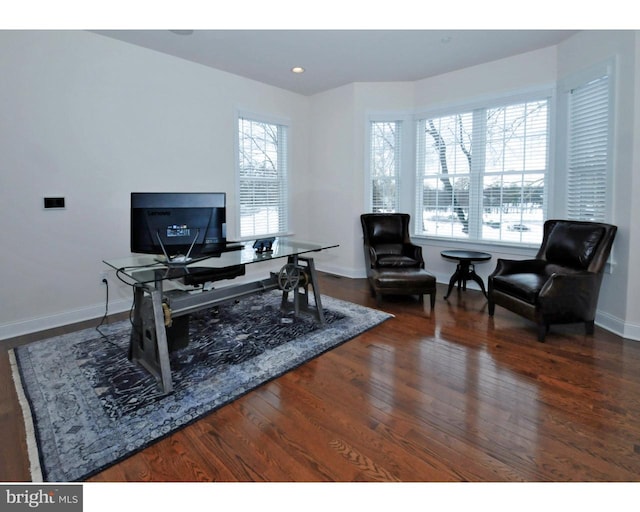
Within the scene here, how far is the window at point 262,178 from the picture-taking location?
507 cm

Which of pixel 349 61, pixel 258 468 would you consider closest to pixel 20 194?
pixel 258 468

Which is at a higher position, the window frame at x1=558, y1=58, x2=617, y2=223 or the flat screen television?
the window frame at x1=558, y1=58, x2=617, y2=223

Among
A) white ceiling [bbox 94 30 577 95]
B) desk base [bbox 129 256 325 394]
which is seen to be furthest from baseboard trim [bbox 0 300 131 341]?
white ceiling [bbox 94 30 577 95]

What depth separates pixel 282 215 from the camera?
18.6ft

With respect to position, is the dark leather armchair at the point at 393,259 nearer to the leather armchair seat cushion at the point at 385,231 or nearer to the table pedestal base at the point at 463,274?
the leather armchair seat cushion at the point at 385,231

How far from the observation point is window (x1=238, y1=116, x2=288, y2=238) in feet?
16.6

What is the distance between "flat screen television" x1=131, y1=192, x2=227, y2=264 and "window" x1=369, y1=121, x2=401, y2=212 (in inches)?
122

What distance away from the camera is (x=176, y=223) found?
2.69 m

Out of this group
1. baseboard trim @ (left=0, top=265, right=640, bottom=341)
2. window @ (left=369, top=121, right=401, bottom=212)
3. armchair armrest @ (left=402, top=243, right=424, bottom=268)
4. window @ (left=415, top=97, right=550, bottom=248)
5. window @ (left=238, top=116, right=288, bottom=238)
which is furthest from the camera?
window @ (left=369, top=121, right=401, bottom=212)

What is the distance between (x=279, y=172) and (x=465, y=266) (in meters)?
2.96

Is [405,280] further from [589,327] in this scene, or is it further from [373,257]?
[589,327]

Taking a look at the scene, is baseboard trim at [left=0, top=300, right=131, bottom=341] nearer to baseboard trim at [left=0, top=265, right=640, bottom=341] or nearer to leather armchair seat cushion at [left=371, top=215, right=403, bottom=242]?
baseboard trim at [left=0, top=265, right=640, bottom=341]

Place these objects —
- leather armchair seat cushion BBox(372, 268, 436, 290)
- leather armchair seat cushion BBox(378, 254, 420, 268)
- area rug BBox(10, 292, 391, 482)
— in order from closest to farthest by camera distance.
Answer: area rug BBox(10, 292, 391, 482) < leather armchair seat cushion BBox(372, 268, 436, 290) < leather armchair seat cushion BBox(378, 254, 420, 268)

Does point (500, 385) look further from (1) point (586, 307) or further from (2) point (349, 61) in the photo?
(2) point (349, 61)
